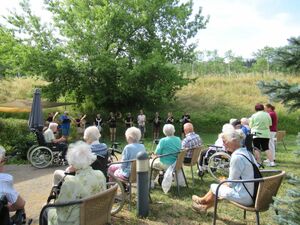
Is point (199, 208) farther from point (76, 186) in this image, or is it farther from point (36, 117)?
point (36, 117)

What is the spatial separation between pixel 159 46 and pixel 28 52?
736 centimetres

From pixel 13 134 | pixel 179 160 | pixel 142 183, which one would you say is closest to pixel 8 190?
pixel 142 183

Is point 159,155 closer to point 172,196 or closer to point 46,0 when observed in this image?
point 172,196

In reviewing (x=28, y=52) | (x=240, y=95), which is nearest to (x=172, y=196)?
(x=28, y=52)

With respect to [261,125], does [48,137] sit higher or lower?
lower

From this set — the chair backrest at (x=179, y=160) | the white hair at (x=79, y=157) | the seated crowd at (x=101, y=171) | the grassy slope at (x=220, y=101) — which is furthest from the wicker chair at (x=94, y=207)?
the grassy slope at (x=220, y=101)

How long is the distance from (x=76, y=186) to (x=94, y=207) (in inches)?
12.1

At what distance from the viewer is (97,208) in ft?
11.9

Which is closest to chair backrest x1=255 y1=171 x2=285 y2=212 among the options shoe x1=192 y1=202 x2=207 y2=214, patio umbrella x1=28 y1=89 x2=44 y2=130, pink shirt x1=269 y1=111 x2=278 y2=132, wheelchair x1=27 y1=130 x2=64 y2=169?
shoe x1=192 y1=202 x2=207 y2=214

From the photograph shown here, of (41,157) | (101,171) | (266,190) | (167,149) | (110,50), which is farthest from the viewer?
(110,50)

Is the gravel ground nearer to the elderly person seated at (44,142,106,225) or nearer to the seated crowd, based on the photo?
the seated crowd

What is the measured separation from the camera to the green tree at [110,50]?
20578 millimetres

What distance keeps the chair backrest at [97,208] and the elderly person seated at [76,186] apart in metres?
0.10

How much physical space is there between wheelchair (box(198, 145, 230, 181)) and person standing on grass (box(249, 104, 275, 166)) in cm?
174
